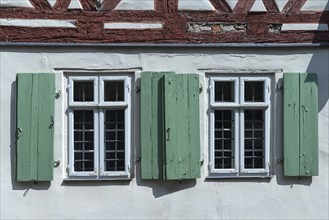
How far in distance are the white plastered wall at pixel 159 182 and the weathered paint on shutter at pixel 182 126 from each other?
0.14m

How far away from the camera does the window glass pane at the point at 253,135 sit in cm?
853

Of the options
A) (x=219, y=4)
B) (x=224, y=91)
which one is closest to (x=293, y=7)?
(x=219, y=4)

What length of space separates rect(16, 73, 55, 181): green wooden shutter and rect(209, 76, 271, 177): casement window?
1921 millimetres

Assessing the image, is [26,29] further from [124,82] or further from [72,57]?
[124,82]

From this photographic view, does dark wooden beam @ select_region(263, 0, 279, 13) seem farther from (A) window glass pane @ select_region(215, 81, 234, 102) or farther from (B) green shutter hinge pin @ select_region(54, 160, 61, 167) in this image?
(B) green shutter hinge pin @ select_region(54, 160, 61, 167)

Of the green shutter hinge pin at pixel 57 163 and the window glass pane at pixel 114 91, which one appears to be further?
the window glass pane at pixel 114 91

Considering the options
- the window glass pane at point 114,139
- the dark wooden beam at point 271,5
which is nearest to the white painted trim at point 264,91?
the dark wooden beam at point 271,5

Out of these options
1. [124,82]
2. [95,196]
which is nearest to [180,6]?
[124,82]

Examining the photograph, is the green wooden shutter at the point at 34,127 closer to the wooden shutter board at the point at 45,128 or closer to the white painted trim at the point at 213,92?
the wooden shutter board at the point at 45,128

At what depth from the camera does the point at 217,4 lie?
27.7 feet

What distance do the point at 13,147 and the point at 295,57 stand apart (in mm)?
3544

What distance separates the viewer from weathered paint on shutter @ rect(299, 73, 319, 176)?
838 centimetres

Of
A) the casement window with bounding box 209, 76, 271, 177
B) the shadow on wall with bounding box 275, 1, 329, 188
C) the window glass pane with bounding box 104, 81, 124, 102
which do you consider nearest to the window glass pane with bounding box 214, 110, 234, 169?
the casement window with bounding box 209, 76, 271, 177

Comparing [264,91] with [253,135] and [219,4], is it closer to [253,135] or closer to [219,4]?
[253,135]
